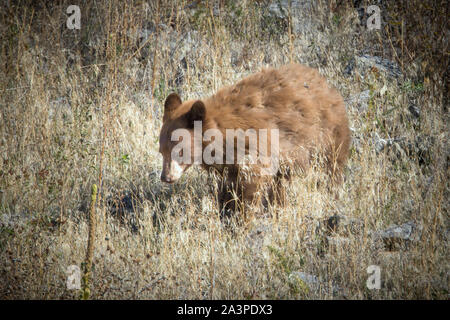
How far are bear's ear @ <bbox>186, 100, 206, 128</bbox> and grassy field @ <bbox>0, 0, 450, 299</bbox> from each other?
2.75 ft

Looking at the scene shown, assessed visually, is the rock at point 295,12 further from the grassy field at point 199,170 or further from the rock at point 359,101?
the rock at point 359,101

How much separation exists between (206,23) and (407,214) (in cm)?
485

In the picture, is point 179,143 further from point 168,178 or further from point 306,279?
point 306,279

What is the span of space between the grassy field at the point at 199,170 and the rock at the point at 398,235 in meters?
0.02

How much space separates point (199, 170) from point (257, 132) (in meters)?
1.15

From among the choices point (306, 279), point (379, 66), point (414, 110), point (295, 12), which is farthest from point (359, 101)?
point (306, 279)

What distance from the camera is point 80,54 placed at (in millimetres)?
7922

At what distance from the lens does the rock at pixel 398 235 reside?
12.6 feet

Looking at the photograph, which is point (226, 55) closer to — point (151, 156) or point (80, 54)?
point (151, 156)

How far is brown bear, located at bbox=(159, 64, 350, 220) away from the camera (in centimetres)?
452

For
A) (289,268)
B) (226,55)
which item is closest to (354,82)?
(226,55)

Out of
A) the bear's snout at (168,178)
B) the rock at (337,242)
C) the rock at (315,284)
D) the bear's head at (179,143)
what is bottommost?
the rock at (315,284)

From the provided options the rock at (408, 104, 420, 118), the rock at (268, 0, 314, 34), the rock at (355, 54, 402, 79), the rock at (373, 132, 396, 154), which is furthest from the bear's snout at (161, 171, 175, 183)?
the rock at (268, 0, 314, 34)

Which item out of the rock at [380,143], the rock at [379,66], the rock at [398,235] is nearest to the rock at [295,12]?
the rock at [379,66]
